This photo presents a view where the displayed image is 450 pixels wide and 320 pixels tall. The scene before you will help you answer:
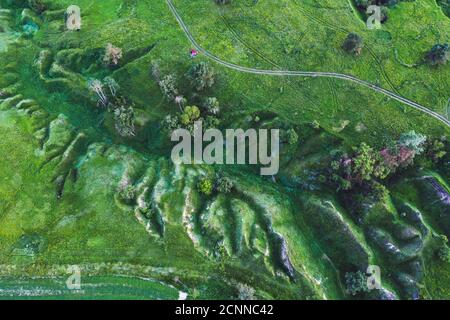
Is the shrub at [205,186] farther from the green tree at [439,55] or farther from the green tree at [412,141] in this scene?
the green tree at [439,55]

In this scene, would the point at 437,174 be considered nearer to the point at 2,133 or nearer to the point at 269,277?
the point at 269,277

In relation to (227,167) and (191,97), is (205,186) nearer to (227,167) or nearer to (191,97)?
(227,167)

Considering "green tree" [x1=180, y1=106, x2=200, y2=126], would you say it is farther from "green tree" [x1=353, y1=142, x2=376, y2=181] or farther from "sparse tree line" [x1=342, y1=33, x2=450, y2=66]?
"sparse tree line" [x1=342, y1=33, x2=450, y2=66]

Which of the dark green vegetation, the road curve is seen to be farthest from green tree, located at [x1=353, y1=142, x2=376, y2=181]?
the road curve

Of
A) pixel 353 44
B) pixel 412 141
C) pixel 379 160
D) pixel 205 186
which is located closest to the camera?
pixel 412 141

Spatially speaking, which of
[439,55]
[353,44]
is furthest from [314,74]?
[439,55]

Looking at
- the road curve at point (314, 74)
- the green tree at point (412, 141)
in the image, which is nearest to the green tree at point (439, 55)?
the road curve at point (314, 74)

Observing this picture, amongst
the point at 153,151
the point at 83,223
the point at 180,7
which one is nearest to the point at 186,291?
the point at 83,223

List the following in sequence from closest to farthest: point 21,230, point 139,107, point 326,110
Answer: point 21,230, point 326,110, point 139,107
